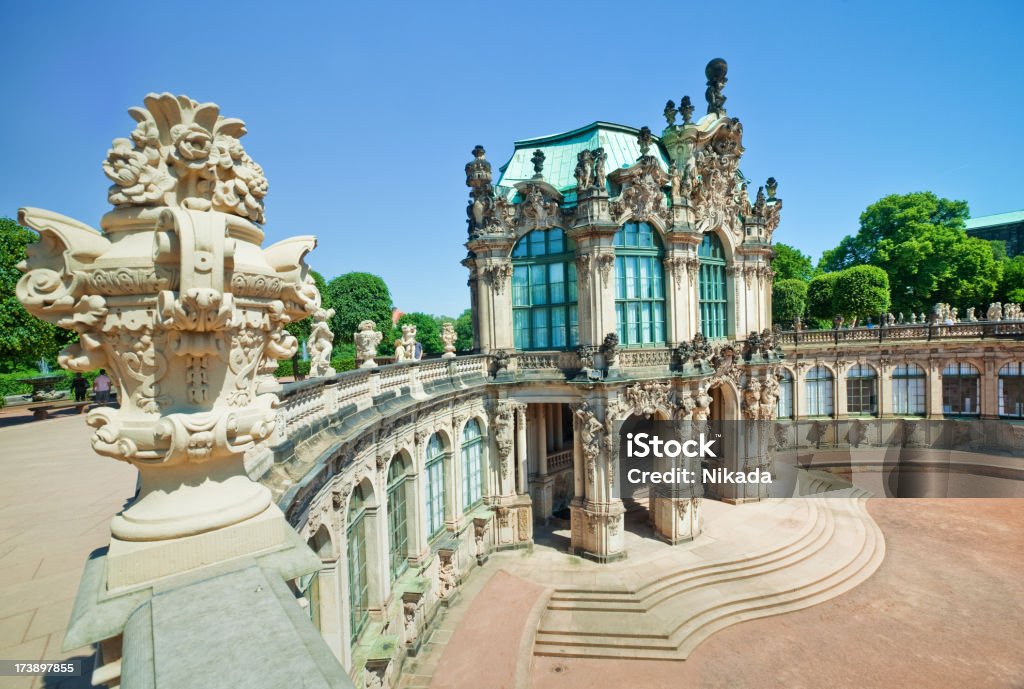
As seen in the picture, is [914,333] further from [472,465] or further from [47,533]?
[47,533]

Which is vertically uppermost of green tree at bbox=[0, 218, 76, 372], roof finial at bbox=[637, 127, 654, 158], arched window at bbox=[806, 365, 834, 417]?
roof finial at bbox=[637, 127, 654, 158]

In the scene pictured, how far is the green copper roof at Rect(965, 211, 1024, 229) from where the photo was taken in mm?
76750

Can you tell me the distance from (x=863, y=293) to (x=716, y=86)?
28306 millimetres

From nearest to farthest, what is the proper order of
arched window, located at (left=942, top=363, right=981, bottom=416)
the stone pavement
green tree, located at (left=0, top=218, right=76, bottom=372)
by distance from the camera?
the stone pavement < green tree, located at (left=0, top=218, right=76, bottom=372) < arched window, located at (left=942, top=363, right=981, bottom=416)

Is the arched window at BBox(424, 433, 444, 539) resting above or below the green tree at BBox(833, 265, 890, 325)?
below

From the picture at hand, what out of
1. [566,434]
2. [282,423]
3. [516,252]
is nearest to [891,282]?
[566,434]

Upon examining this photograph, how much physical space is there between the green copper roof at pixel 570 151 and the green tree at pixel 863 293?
29.7m

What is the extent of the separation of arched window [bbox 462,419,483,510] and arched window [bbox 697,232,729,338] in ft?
38.9

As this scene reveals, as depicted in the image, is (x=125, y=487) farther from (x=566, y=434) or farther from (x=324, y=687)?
(x=566, y=434)

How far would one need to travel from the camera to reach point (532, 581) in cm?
1834

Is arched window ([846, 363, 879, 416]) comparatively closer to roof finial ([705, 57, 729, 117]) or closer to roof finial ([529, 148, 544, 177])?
roof finial ([705, 57, 729, 117])

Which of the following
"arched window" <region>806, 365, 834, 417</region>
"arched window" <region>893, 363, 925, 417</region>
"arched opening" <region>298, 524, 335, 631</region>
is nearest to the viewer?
"arched opening" <region>298, 524, 335, 631</region>

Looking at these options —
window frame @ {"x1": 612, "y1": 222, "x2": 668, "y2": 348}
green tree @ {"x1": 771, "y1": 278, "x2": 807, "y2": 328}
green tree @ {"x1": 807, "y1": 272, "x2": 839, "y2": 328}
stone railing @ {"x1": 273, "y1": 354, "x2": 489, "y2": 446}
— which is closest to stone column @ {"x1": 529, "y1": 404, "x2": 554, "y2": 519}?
stone railing @ {"x1": 273, "y1": 354, "x2": 489, "y2": 446}

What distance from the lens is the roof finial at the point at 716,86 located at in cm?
2442
